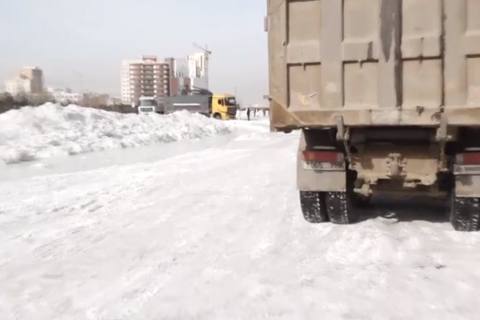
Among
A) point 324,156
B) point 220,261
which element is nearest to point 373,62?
point 324,156

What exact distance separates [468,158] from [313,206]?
5.84ft

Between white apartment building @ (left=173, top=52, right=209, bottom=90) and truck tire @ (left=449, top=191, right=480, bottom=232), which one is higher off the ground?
white apartment building @ (left=173, top=52, right=209, bottom=90)

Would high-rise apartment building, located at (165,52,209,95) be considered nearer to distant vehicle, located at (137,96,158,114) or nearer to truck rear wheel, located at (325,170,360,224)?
distant vehicle, located at (137,96,158,114)

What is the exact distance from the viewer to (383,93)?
530 centimetres

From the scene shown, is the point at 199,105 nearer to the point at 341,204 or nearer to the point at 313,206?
the point at 313,206

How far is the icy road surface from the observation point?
3799 millimetres

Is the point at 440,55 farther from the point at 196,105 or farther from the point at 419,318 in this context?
the point at 196,105

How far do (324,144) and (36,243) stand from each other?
10.9 ft

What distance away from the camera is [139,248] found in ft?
17.8

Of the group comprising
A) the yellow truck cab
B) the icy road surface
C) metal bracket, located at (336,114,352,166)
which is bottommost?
the icy road surface

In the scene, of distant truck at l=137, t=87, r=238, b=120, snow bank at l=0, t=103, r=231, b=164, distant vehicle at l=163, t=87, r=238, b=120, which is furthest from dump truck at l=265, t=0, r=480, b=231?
distant vehicle at l=163, t=87, r=238, b=120

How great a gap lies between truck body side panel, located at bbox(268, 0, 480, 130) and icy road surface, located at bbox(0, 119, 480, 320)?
130cm

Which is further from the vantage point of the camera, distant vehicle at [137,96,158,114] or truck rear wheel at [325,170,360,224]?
distant vehicle at [137,96,158,114]

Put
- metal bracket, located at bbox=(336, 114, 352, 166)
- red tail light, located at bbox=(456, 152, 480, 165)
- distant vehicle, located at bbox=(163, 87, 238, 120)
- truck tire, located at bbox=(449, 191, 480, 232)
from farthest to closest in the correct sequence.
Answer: distant vehicle, located at bbox=(163, 87, 238, 120) → truck tire, located at bbox=(449, 191, 480, 232) → red tail light, located at bbox=(456, 152, 480, 165) → metal bracket, located at bbox=(336, 114, 352, 166)
